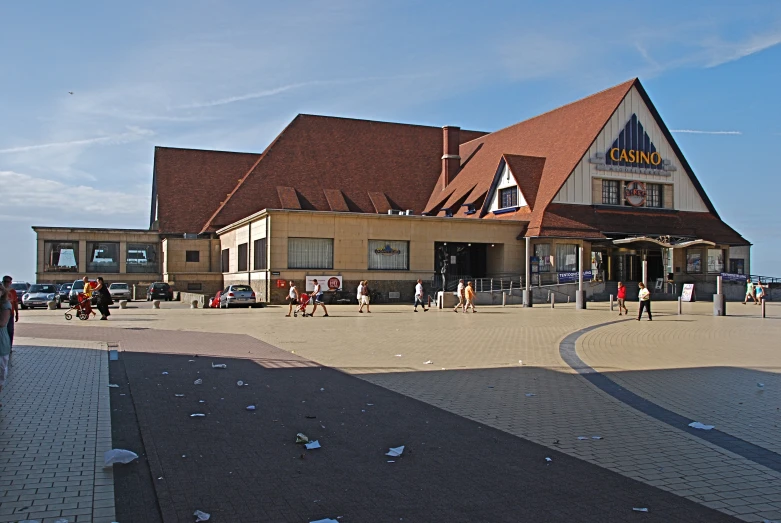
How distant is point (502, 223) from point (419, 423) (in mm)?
37190

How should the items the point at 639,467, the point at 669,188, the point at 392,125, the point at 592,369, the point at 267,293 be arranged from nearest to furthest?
the point at 639,467
the point at 592,369
the point at 267,293
the point at 669,188
the point at 392,125

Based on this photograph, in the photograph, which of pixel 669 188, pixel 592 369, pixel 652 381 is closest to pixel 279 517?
pixel 652 381

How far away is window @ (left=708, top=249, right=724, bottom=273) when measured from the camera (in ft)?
159

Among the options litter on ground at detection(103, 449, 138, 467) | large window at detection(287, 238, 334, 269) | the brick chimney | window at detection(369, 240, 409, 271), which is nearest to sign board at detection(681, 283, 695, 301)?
window at detection(369, 240, 409, 271)

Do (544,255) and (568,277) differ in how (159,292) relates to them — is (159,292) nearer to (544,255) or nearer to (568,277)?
(544,255)

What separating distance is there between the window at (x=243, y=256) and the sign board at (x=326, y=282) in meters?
7.34

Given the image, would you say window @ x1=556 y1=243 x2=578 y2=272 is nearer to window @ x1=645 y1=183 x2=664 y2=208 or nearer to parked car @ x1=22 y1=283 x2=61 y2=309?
window @ x1=645 y1=183 x2=664 y2=208

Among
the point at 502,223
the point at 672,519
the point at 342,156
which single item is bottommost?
the point at 672,519

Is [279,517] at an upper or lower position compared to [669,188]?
lower

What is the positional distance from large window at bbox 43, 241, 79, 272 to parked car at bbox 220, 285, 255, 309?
26414 mm

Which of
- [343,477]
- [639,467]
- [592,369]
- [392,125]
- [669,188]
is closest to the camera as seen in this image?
[343,477]

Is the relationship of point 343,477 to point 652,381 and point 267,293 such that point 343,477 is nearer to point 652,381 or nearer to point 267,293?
point 652,381

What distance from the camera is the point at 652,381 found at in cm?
1223

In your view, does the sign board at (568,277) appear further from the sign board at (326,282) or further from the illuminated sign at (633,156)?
the sign board at (326,282)
